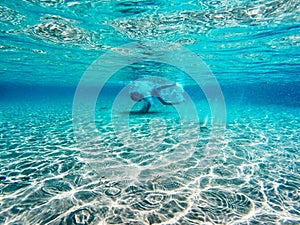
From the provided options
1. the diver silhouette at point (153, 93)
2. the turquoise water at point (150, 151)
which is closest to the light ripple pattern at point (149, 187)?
the turquoise water at point (150, 151)

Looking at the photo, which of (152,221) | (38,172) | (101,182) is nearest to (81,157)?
(38,172)

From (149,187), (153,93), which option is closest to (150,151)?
(149,187)

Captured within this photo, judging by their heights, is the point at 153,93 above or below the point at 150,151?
above

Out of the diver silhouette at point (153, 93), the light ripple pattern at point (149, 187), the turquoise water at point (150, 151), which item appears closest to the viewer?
the light ripple pattern at point (149, 187)

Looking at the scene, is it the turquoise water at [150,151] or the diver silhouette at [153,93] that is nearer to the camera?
the turquoise water at [150,151]

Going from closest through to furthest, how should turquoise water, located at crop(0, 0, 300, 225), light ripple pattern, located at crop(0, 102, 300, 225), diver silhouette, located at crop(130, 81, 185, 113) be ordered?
light ripple pattern, located at crop(0, 102, 300, 225)
turquoise water, located at crop(0, 0, 300, 225)
diver silhouette, located at crop(130, 81, 185, 113)

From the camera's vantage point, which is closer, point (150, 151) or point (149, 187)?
point (149, 187)

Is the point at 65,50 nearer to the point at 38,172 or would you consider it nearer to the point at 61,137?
the point at 61,137

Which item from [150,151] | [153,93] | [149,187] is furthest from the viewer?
[153,93]

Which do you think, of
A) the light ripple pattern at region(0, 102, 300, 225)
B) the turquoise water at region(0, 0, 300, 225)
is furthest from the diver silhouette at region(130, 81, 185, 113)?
the light ripple pattern at region(0, 102, 300, 225)

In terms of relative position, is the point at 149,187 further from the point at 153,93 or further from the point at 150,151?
the point at 153,93

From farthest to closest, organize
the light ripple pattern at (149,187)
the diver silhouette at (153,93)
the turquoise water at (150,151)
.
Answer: the diver silhouette at (153,93)
the turquoise water at (150,151)
the light ripple pattern at (149,187)

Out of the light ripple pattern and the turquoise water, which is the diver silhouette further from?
the light ripple pattern

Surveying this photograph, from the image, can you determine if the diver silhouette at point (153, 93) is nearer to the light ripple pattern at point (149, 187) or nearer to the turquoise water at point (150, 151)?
the turquoise water at point (150, 151)
